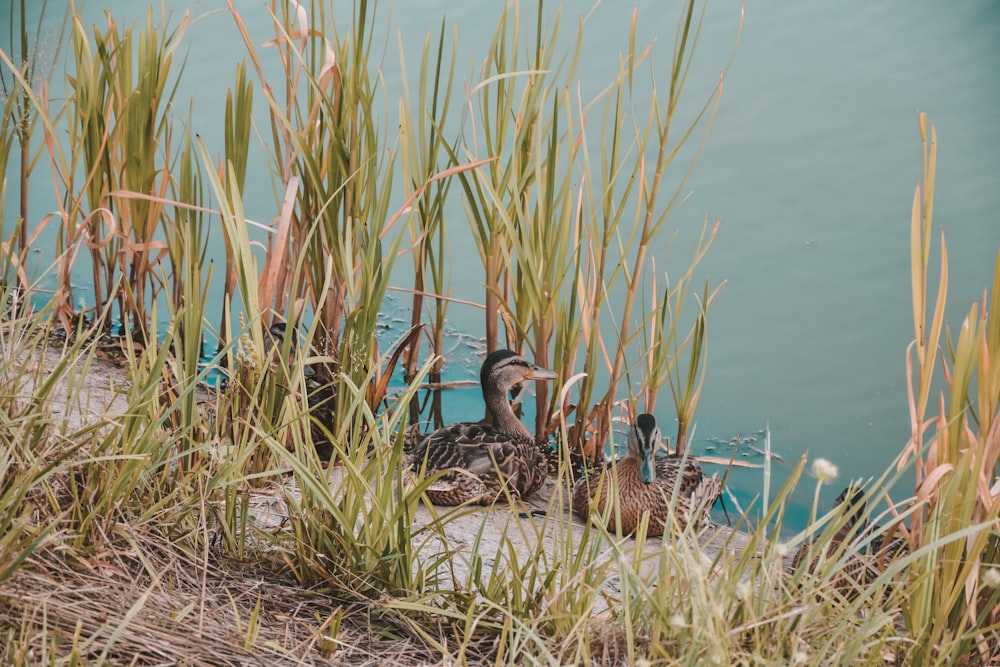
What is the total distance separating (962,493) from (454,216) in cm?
364

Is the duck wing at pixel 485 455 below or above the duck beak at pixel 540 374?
below

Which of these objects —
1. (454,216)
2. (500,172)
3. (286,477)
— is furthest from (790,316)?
(286,477)

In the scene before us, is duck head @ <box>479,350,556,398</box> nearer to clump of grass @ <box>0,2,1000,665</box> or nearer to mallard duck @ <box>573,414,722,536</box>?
mallard duck @ <box>573,414,722,536</box>

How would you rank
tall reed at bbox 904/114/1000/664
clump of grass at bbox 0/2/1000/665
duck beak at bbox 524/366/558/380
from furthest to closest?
duck beak at bbox 524/366/558/380 < tall reed at bbox 904/114/1000/664 < clump of grass at bbox 0/2/1000/665

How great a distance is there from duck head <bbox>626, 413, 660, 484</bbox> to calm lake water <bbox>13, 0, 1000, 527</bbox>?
417 millimetres

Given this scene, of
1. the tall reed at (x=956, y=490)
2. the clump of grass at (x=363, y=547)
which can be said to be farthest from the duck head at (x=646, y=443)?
the tall reed at (x=956, y=490)

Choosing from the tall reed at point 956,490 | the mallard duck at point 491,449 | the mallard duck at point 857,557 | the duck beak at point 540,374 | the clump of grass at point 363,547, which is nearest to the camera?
the clump of grass at point 363,547

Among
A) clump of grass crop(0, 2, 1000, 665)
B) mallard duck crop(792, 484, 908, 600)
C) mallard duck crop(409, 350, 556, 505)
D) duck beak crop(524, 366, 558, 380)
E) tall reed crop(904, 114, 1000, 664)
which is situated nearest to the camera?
clump of grass crop(0, 2, 1000, 665)

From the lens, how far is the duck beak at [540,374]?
358 cm

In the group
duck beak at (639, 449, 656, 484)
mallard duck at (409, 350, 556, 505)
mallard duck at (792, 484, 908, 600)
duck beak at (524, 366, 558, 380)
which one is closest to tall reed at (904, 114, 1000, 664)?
mallard duck at (792, 484, 908, 600)

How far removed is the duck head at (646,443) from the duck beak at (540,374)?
13.8 inches

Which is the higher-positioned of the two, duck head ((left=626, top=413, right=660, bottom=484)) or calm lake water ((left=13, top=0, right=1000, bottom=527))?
calm lake water ((left=13, top=0, right=1000, bottom=527))

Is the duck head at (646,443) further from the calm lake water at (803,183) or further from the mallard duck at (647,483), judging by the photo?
the calm lake water at (803,183)

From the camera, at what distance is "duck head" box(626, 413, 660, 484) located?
3.35 metres
